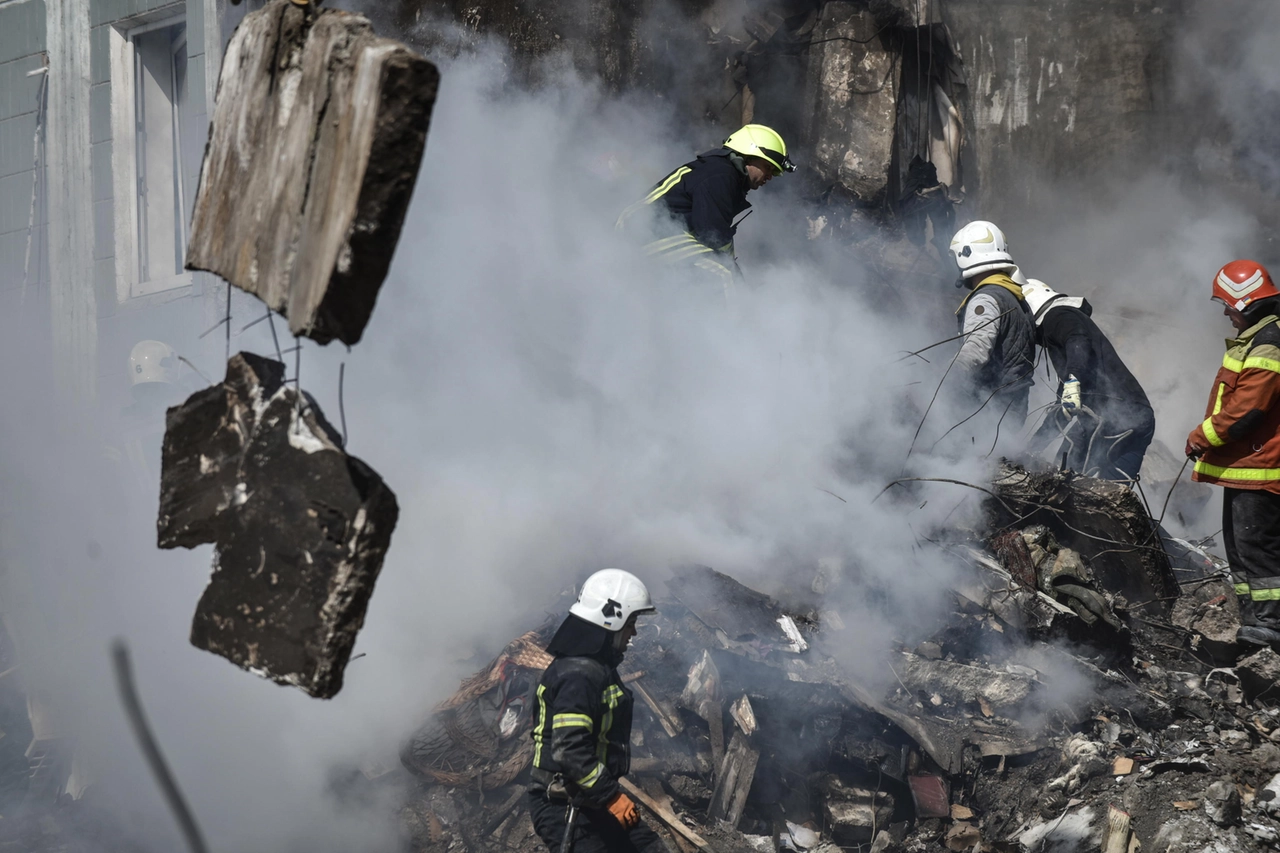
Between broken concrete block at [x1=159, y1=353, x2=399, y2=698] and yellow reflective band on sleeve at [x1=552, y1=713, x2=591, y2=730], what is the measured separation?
2036mm

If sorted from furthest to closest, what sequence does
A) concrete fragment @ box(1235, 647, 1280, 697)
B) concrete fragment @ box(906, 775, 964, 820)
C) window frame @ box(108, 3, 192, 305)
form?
window frame @ box(108, 3, 192, 305)
concrete fragment @ box(906, 775, 964, 820)
concrete fragment @ box(1235, 647, 1280, 697)

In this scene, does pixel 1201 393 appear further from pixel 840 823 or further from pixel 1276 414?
pixel 840 823

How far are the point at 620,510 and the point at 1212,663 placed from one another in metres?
3.34

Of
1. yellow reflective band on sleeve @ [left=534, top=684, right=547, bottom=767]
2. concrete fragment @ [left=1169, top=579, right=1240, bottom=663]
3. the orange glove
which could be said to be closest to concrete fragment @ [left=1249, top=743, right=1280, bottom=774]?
concrete fragment @ [left=1169, top=579, right=1240, bottom=663]

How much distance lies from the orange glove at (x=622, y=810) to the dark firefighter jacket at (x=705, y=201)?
3.13 m

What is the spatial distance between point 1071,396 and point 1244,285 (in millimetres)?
1007

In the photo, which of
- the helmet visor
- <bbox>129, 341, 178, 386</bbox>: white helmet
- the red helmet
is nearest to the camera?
the red helmet

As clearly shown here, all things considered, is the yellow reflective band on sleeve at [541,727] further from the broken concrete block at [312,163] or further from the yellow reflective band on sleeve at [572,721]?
the broken concrete block at [312,163]

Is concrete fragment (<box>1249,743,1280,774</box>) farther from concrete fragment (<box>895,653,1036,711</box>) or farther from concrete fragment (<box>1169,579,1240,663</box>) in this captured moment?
concrete fragment (<box>895,653,1036,711</box>)

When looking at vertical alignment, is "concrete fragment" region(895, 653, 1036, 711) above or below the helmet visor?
below

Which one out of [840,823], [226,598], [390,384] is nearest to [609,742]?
[840,823]

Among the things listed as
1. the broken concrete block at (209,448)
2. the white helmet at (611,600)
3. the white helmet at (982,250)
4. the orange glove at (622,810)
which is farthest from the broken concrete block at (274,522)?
the white helmet at (982,250)

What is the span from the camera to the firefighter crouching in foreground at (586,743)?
3752 mm

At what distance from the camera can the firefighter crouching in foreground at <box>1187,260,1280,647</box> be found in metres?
4.41
